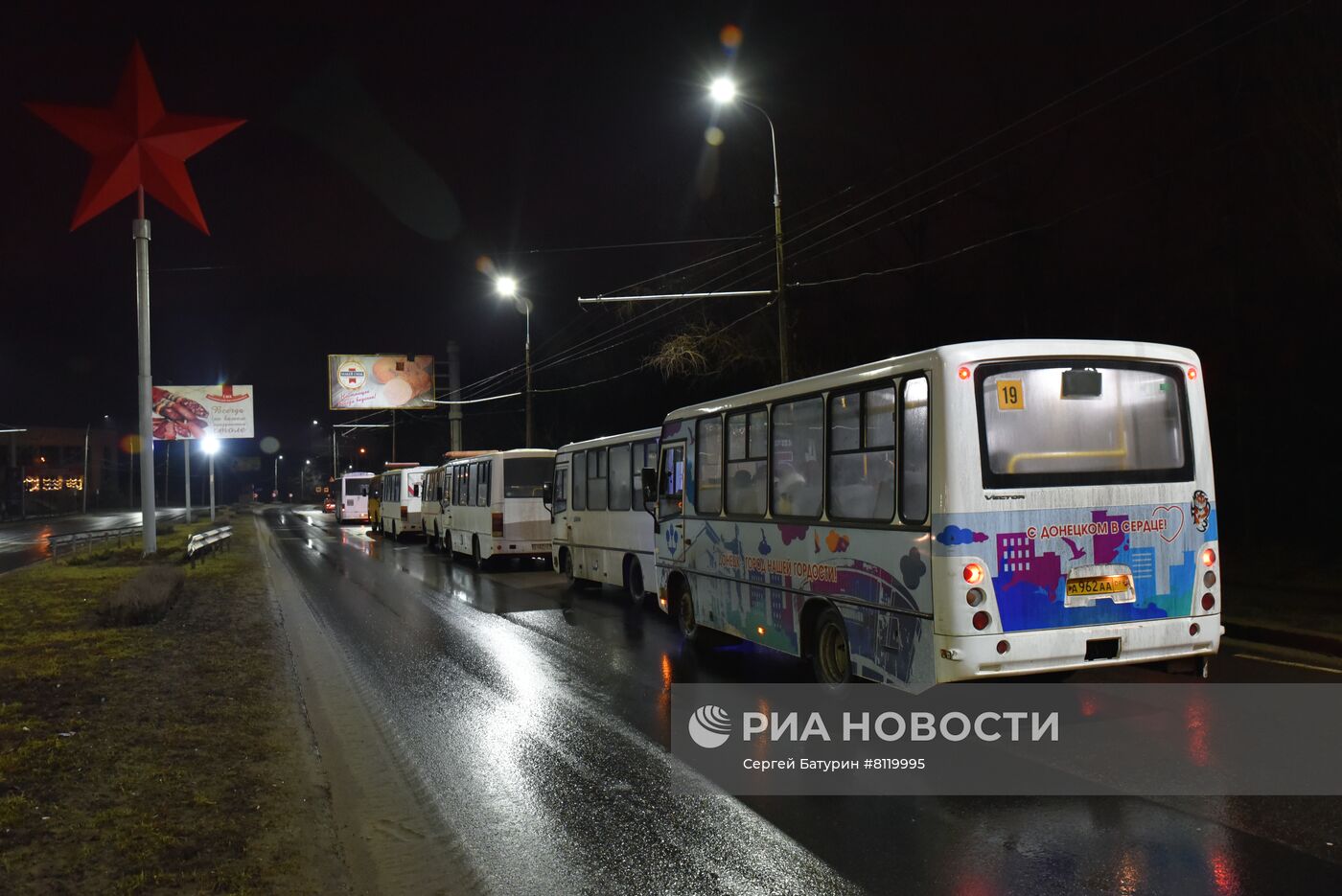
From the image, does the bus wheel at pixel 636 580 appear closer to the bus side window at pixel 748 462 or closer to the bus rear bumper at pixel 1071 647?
the bus side window at pixel 748 462

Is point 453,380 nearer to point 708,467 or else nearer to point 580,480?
point 580,480

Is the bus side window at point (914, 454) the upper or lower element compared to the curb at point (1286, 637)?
upper

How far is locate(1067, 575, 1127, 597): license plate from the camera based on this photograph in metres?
7.23

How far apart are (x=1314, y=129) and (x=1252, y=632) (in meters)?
7.14

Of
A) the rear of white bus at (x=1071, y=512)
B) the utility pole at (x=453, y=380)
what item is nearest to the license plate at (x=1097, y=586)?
the rear of white bus at (x=1071, y=512)

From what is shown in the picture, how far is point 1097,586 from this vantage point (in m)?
7.30

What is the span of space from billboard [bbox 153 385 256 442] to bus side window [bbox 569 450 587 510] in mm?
41703

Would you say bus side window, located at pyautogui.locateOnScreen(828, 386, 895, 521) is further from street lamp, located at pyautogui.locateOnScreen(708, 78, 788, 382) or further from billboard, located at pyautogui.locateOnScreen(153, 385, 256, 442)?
billboard, located at pyautogui.locateOnScreen(153, 385, 256, 442)

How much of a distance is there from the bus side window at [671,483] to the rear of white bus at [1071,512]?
18.2 ft

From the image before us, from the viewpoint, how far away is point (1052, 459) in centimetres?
731

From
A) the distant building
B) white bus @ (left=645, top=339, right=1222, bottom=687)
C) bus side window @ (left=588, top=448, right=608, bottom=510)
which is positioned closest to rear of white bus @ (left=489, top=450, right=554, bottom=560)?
bus side window @ (left=588, top=448, right=608, bottom=510)

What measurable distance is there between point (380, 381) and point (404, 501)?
1597 cm

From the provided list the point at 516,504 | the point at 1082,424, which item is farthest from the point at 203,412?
the point at 1082,424

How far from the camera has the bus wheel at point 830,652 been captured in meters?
8.74
